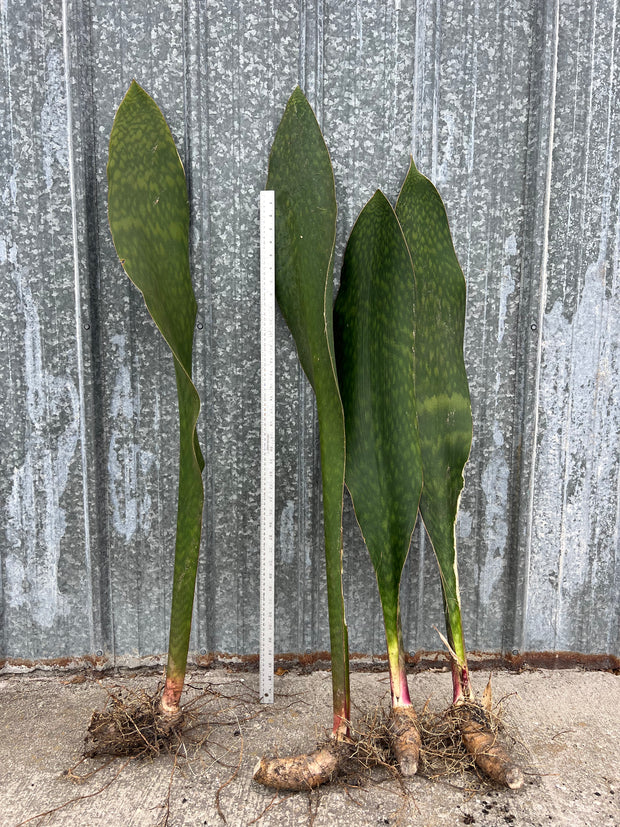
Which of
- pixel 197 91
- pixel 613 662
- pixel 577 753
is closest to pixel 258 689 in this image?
pixel 577 753

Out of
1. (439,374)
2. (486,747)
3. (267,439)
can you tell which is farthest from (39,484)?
(486,747)

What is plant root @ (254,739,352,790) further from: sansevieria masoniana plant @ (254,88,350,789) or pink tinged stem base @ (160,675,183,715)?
pink tinged stem base @ (160,675,183,715)

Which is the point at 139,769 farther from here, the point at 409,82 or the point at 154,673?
the point at 409,82

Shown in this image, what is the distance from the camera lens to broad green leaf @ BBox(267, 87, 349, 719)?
885 mm

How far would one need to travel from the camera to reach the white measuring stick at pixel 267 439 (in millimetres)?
973

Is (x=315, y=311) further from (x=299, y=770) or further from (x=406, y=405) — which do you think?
(x=299, y=770)

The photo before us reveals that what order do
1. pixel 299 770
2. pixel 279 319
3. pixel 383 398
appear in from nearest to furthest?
1. pixel 299 770
2. pixel 383 398
3. pixel 279 319

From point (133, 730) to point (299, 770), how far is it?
0.91ft

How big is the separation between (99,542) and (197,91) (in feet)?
2.82

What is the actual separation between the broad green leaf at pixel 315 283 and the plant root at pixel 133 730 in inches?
10.9

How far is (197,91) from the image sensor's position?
1011 millimetres

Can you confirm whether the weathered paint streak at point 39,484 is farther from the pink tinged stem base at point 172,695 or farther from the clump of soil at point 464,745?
the clump of soil at point 464,745

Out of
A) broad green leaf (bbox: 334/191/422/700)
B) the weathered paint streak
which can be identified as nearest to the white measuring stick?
→ broad green leaf (bbox: 334/191/422/700)

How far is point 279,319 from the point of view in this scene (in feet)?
3.51
